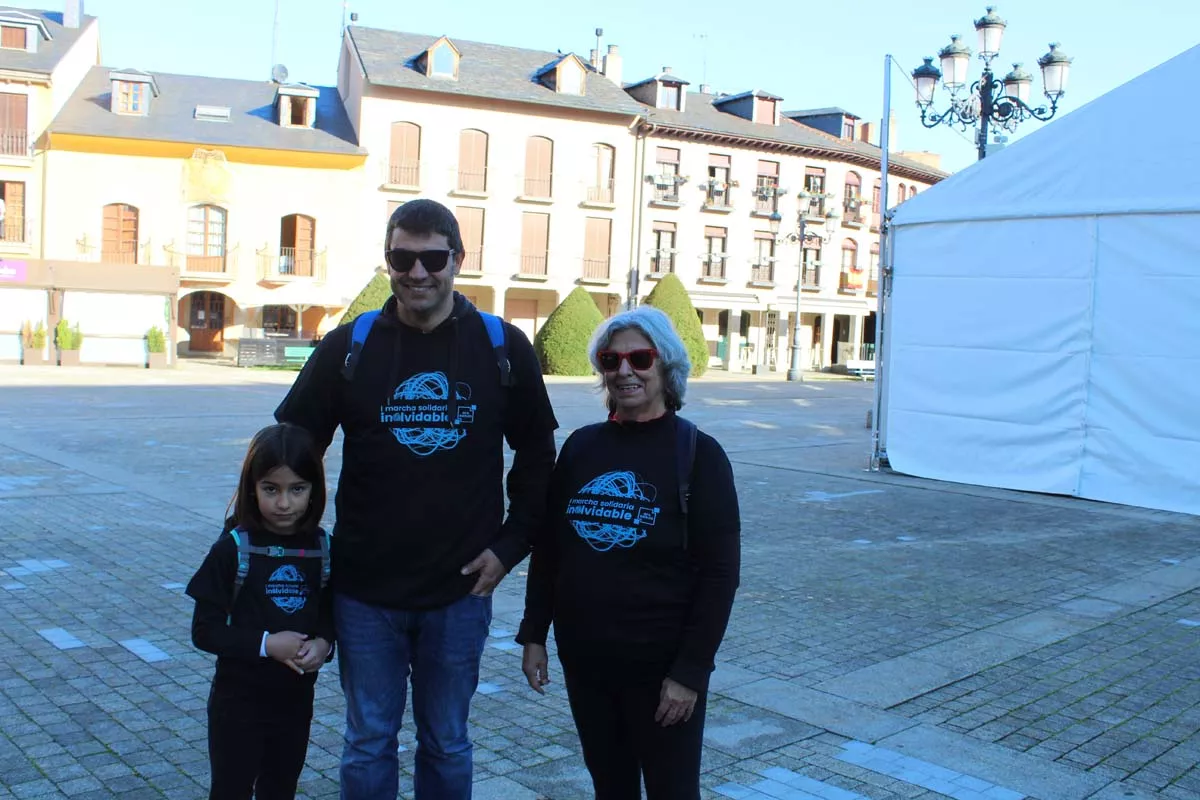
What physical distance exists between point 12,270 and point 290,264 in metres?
10.1

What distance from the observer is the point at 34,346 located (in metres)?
29.5

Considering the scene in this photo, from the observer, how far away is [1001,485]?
11820mm

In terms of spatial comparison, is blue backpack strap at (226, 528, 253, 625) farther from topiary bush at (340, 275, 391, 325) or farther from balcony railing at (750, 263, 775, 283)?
balcony railing at (750, 263, 775, 283)

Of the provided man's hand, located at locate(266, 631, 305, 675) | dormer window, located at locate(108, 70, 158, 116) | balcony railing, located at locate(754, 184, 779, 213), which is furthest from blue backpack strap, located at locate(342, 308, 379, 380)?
balcony railing, located at locate(754, 184, 779, 213)

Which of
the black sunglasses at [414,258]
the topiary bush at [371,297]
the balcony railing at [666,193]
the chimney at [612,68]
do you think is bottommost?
the black sunglasses at [414,258]

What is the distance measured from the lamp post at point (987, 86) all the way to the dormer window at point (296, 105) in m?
27.0

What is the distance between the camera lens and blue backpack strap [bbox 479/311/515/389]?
3002mm

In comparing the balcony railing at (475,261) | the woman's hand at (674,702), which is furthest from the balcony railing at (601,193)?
the woman's hand at (674,702)

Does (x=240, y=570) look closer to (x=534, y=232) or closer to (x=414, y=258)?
(x=414, y=258)

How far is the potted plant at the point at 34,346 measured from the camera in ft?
96.6

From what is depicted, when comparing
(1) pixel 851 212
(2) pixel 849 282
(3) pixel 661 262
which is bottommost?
(2) pixel 849 282

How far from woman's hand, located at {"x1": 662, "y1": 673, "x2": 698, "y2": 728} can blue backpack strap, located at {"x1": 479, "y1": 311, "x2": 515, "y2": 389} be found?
2.95 feet

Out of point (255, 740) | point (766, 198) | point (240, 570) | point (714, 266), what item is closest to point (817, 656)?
point (255, 740)

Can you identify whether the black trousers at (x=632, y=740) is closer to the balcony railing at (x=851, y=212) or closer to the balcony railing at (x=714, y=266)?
the balcony railing at (x=714, y=266)
